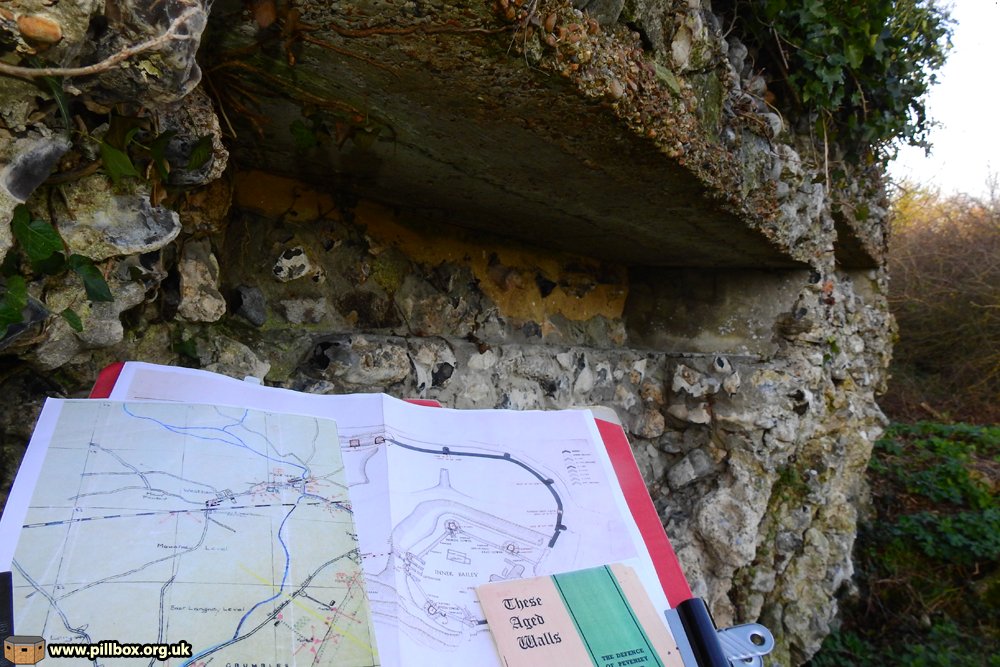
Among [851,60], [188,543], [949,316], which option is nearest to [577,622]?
[188,543]

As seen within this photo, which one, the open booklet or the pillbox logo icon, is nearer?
the pillbox logo icon

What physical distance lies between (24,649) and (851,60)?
8.00 ft

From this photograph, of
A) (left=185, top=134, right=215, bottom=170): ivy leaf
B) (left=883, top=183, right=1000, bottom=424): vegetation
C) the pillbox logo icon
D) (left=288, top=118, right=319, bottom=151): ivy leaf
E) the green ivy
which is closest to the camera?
the pillbox logo icon

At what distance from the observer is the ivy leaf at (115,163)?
2.49 feet

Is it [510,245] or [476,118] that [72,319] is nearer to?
[476,118]

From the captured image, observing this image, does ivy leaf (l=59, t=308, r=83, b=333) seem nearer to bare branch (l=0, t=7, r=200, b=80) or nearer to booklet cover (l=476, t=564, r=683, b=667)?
bare branch (l=0, t=7, r=200, b=80)

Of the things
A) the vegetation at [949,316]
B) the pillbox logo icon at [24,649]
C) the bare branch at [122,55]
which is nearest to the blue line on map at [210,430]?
the pillbox logo icon at [24,649]

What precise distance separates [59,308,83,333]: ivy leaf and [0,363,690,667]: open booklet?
0.08 meters

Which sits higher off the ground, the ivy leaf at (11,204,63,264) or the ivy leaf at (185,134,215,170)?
the ivy leaf at (185,134,215,170)

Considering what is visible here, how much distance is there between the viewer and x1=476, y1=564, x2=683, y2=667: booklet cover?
2.59ft

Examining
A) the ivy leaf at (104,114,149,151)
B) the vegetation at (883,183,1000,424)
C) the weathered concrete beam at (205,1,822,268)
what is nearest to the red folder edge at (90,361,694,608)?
the ivy leaf at (104,114,149,151)

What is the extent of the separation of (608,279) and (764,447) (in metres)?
0.75

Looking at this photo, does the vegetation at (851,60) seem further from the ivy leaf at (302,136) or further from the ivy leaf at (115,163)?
the ivy leaf at (115,163)

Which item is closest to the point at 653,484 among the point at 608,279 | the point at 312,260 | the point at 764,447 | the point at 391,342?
the point at 764,447
